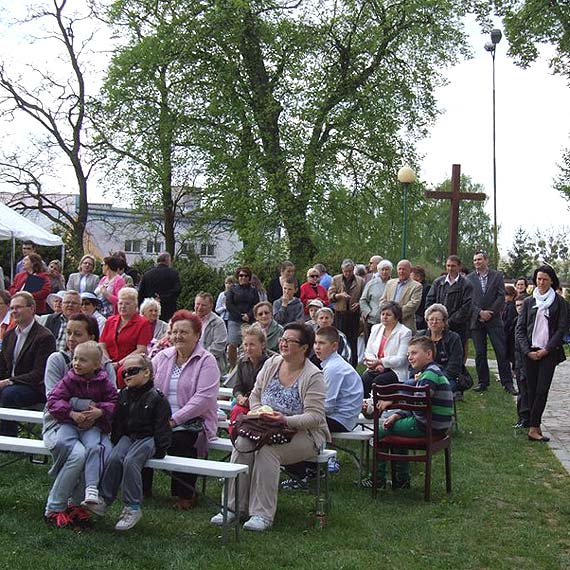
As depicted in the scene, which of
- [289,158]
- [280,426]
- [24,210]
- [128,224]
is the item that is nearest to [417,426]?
[280,426]

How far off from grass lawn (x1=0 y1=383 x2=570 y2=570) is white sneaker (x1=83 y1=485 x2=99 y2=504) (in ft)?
0.65

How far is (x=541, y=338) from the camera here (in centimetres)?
991

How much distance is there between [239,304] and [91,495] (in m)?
7.46

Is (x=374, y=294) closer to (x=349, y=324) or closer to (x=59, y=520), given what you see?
(x=349, y=324)

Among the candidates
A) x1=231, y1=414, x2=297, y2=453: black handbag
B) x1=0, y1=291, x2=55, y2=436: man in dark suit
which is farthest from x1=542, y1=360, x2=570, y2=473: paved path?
x1=0, y1=291, x2=55, y2=436: man in dark suit

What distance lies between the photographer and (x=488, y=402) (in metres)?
12.6

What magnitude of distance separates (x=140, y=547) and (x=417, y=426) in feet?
8.77

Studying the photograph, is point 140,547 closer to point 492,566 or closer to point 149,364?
point 149,364

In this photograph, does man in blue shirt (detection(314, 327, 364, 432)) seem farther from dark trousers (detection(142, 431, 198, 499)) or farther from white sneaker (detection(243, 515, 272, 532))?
white sneaker (detection(243, 515, 272, 532))

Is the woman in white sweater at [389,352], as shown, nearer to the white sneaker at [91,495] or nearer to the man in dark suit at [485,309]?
the white sneaker at [91,495]

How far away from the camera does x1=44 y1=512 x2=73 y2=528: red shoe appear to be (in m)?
5.81

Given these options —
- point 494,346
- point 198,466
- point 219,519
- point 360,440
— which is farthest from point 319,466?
point 494,346

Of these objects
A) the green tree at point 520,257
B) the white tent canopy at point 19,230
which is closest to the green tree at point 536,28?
the white tent canopy at point 19,230

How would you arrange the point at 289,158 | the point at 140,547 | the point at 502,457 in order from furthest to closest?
the point at 289,158 < the point at 502,457 < the point at 140,547
